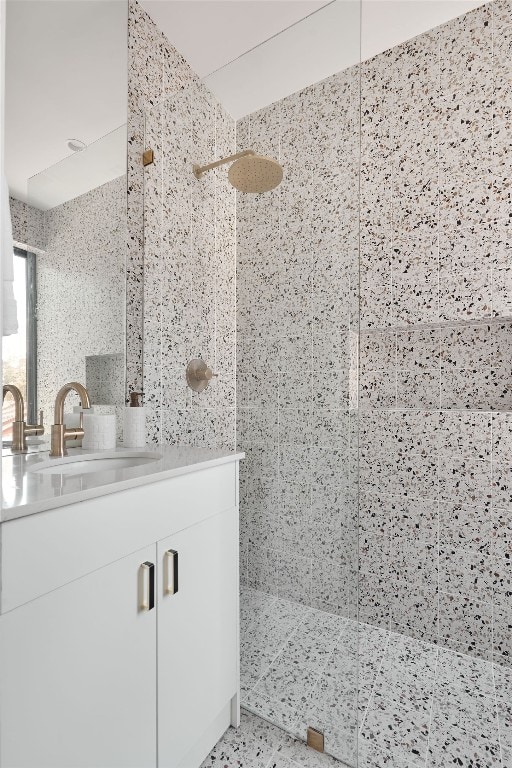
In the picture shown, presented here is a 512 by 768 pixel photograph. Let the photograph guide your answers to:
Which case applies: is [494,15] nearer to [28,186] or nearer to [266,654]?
[28,186]

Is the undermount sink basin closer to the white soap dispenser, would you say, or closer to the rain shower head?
the white soap dispenser

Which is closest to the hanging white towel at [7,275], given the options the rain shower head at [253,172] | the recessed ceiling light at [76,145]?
the recessed ceiling light at [76,145]

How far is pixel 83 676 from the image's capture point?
0.83 meters

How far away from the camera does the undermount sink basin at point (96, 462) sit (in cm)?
120

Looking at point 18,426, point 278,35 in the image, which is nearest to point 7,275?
point 18,426

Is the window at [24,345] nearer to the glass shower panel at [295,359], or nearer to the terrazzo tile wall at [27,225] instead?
the terrazzo tile wall at [27,225]

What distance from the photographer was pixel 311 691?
128 cm

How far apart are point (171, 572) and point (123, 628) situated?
0.17m

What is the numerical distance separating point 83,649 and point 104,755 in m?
0.27

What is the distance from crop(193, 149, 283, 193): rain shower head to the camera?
134 cm

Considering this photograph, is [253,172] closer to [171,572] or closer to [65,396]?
[65,396]

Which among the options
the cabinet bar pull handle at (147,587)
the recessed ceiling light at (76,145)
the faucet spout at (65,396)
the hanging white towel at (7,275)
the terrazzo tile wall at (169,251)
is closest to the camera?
the hanging white towel at (7,275)

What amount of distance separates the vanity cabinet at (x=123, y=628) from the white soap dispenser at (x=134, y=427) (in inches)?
15.8

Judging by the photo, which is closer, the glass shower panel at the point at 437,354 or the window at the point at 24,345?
the window at the point at 24,345
